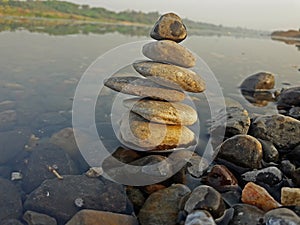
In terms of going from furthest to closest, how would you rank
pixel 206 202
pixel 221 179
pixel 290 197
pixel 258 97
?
pixel 258 97, pixel 221 179, pixel 290 197, pixel 206 202

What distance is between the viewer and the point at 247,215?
170 inches

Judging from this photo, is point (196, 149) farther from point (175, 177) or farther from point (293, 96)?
point (293, 96)

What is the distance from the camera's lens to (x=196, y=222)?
389cm

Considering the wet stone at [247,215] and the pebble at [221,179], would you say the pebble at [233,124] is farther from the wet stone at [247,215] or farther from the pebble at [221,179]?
the wet stone at [247,215]

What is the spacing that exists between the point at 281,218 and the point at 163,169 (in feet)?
7.69

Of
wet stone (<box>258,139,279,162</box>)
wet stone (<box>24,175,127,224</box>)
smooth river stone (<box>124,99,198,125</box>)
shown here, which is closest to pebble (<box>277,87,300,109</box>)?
wet stone (<box>258,139,279,162</box>)

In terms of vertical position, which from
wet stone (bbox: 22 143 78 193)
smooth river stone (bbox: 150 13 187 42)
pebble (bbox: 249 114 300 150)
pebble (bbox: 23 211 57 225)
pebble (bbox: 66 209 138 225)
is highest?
smooth river stone (bbox: 150 13 187 42)

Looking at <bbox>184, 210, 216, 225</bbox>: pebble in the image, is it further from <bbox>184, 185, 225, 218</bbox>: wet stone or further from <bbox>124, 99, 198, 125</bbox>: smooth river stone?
<bbox>124, 99, 198, 125</bbox>: smooth river stone

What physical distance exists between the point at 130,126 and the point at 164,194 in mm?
2125

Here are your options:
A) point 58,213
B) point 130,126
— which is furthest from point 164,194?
point 130,126

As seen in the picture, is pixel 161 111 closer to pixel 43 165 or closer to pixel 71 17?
pixel 43 165

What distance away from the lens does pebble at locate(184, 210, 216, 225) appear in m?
3.90

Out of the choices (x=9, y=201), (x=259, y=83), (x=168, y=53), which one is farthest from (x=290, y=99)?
(x=9, y=201)

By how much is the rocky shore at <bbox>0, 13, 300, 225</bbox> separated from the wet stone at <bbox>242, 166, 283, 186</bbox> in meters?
0.02
